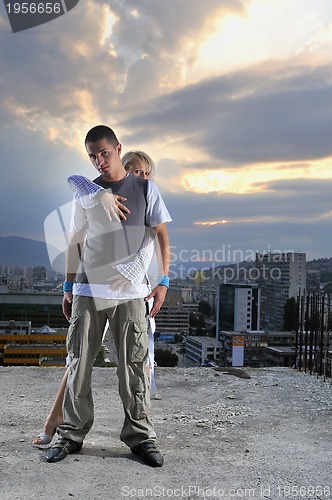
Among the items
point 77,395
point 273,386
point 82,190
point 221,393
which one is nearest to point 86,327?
point 77,395

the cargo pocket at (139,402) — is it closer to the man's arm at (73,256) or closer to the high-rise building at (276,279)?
the man's arm at (73,256)

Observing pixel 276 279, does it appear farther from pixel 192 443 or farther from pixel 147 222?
pixel 147 222

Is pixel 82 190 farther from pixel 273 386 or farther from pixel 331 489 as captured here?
pixel 273 386

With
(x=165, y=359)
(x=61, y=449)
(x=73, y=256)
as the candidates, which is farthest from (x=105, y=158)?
(x=165, y=359)

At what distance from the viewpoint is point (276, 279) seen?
18.0 meters

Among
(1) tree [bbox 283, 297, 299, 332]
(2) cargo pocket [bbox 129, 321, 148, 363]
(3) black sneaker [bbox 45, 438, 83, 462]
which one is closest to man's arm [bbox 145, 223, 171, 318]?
(2) cargo pocket [bbox 129, 321, 148, 363]

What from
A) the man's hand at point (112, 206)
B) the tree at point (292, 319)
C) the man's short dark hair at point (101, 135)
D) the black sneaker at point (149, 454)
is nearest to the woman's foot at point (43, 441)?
the black sneaker at point (149, 454)

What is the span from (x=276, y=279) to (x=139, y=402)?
16145mm

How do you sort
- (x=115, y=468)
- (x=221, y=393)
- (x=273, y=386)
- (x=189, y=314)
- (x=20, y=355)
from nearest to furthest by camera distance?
1. (x=115, y=468)
2. (x=221, y=393)
3. (x=273, y=386)
4. (x=20, y=355)
5. (x=189, y=314)

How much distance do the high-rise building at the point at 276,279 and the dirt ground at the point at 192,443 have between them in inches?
424

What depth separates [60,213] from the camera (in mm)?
2477

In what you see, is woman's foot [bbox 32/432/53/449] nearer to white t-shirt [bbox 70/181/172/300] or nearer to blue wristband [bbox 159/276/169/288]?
white t-shirt [bbox 70/181/172/300]

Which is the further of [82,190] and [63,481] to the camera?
[82,190]

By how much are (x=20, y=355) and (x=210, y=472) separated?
4.47 m
